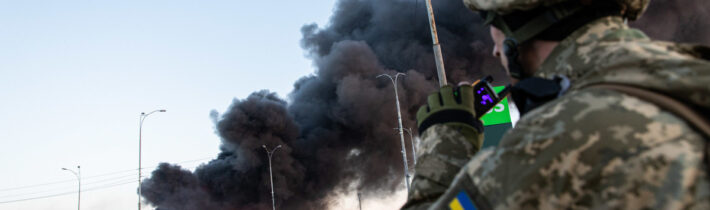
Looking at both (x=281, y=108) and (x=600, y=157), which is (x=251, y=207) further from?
(x=600, y=157)

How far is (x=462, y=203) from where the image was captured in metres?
1.18

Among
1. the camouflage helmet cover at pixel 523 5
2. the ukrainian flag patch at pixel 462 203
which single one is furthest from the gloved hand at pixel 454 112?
the ukrainian flag patch at pixel 462 203

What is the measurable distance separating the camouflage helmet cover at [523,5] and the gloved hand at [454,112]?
272 mm

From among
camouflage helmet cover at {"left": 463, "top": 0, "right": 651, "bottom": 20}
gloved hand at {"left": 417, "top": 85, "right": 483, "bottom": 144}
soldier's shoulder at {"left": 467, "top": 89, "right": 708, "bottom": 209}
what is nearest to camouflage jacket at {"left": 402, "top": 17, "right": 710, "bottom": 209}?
soldier's shoulder at {"left": 467, "top": 89, "right": 708, "bottom": 209}

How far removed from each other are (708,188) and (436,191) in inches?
26.1

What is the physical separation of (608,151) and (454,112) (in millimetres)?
644

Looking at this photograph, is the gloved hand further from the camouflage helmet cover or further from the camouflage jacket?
the camouflage jacket

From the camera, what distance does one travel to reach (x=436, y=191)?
150 centimetres

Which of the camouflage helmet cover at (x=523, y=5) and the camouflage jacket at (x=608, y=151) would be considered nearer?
the camouflage jacket at (x=608, y=151)

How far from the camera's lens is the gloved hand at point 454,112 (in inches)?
64.4

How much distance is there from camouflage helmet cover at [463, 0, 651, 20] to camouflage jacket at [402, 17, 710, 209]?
0.82 ft

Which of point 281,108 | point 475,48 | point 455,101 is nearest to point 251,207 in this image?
point 281,108

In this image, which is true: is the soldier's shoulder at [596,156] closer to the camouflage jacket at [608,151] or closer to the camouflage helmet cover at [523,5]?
the camouflage jacket at [608,151]

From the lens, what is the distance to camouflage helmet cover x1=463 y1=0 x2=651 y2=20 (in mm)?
1391
